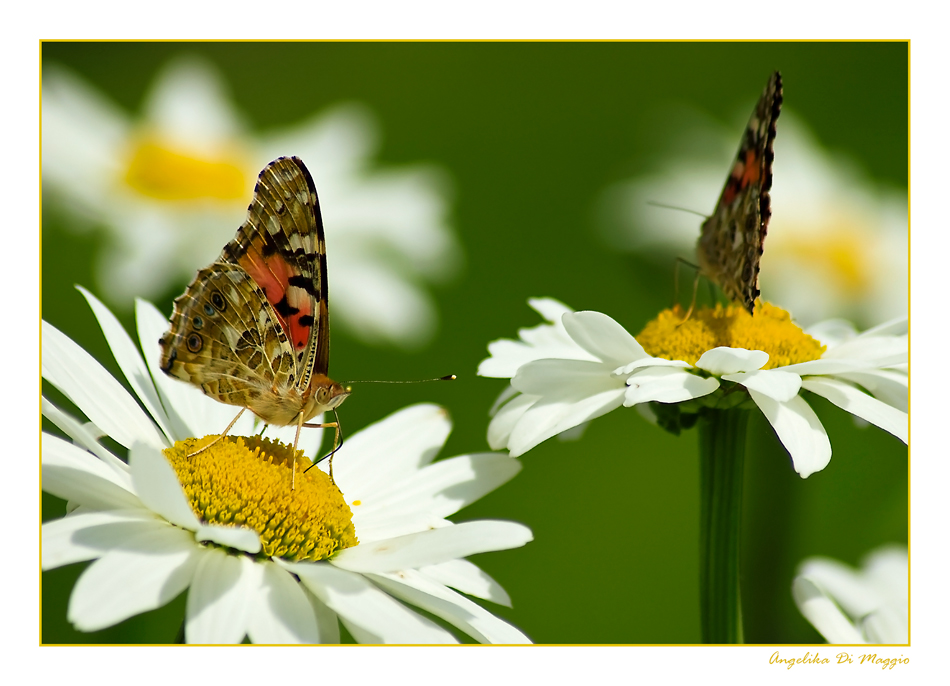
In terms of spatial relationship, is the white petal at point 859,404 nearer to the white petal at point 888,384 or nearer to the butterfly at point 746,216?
the white petal at point 888,384

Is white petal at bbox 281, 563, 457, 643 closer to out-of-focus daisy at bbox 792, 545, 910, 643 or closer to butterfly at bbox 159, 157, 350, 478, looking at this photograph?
butterfly at bbox 159, 157, 350, 478

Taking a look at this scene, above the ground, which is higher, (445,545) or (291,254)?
(291,254)

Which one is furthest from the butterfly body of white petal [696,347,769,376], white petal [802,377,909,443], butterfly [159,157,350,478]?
white petal [802,377,909,443]

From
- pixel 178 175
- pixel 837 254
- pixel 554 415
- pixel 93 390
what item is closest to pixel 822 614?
pixel 554 415

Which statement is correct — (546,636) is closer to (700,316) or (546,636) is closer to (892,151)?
(700,316)

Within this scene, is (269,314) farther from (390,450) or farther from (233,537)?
(233,537)
